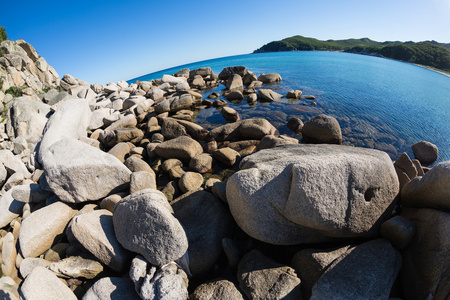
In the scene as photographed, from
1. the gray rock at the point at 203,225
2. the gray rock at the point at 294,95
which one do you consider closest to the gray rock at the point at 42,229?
the gray rock at the point at 203,225

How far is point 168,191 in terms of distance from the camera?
496 cm

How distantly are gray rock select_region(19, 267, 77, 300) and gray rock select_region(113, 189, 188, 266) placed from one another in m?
1.01

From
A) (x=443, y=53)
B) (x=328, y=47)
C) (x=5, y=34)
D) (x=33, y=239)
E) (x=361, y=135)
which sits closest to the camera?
(x=33, y=239)

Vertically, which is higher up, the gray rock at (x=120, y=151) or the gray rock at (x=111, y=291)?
the gray rock at (x=120, y=151)

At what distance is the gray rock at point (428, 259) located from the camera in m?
2.55

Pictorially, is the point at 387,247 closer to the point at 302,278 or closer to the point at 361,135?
the point at 302,278

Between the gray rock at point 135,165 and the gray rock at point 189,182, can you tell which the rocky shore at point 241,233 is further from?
the gray rock at point 135,165

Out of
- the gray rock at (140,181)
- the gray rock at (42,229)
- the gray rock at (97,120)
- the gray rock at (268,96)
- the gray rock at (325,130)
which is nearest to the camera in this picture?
the gray rock at (42,229)

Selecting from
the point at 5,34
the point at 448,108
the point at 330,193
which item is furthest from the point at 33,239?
the point at 448,108

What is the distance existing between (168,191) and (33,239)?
2.78 metres

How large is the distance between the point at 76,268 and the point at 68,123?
6.76 metres

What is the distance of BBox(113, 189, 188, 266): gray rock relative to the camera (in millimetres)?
3100

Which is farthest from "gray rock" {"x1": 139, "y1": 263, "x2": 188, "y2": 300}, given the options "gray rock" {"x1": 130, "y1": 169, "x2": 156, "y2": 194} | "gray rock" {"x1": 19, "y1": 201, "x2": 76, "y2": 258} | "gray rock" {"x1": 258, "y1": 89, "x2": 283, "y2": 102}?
"gray rock" {"x1": 258, "y1": 89, "x2": 283, "y2": 102}

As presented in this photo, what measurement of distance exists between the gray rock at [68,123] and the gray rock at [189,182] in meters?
5.42
